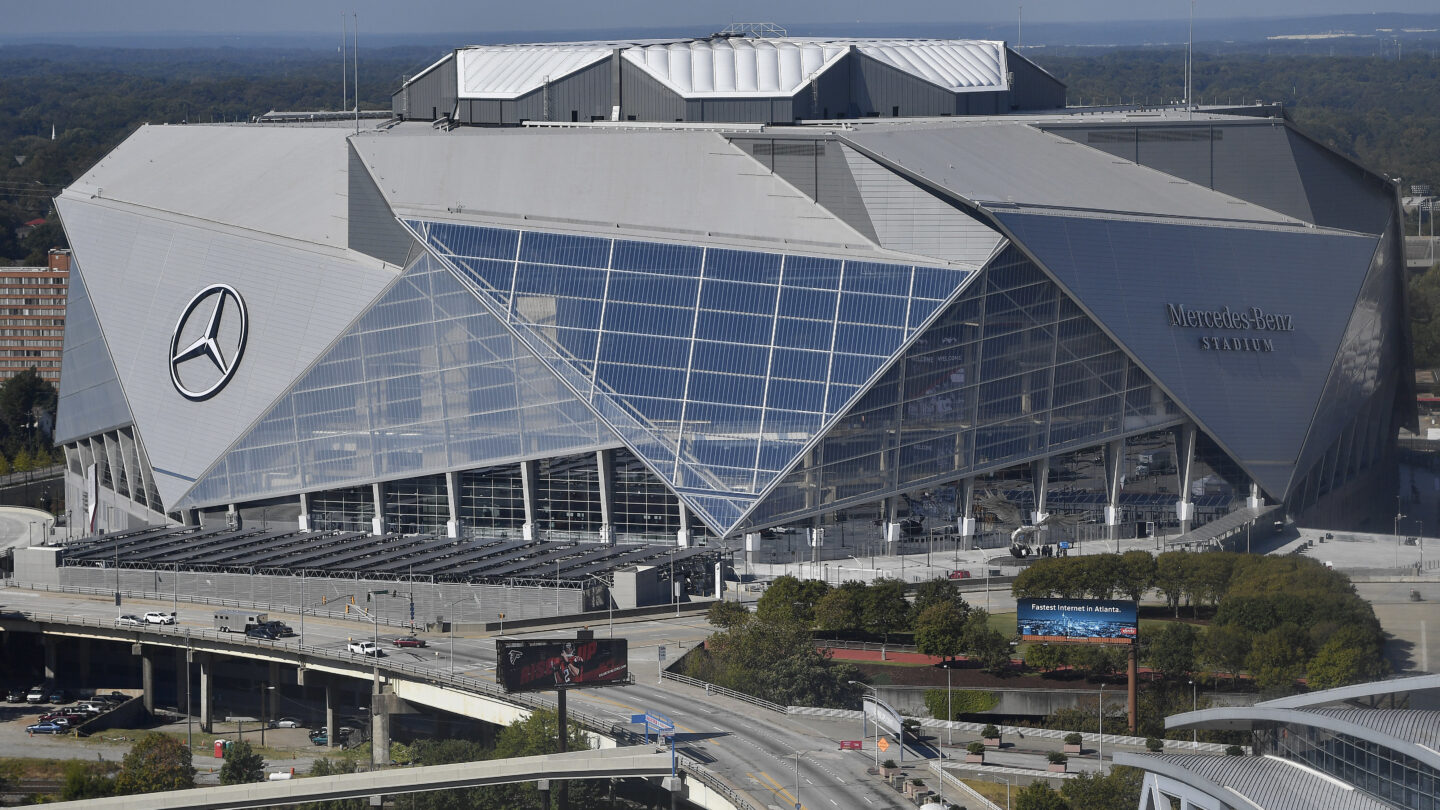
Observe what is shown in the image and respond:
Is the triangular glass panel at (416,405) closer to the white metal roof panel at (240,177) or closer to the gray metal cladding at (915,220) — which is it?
the white metal roof panel at (240,177)

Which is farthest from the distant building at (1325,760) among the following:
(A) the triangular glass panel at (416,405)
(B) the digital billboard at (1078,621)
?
(A) the triangular glass panel at (416,405)

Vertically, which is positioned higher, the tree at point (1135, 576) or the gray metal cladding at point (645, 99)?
the gray metal cladding at point (645, 99)

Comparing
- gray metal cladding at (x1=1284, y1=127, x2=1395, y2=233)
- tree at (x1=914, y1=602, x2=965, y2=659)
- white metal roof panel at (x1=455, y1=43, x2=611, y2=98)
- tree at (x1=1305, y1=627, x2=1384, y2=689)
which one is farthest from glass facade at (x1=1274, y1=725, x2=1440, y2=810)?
white metal roof panel at (x1=455, y1=43, x2=611, y2=98)

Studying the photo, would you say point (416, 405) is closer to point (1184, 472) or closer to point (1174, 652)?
point (1184, 472)

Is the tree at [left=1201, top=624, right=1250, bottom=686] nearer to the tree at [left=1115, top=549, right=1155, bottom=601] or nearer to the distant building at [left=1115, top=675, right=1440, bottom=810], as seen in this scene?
the tree at [left=1115, top=549, right=1155, bottom=601]

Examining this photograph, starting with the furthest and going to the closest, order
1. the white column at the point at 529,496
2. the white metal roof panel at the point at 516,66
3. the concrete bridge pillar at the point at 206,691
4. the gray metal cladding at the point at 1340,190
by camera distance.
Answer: the white metal roof panel at the point at 516,66
the gray metal cladding at the point at 1340,190
the white column at the point at 529,496
the concrete bridge pillar at the point at 206,691

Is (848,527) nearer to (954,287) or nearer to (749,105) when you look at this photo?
(954,287)

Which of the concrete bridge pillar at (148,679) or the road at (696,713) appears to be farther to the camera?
the concrete bridge pillar at (148,679)

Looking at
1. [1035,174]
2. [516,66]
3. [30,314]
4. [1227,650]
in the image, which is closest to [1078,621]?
[1227,650]
